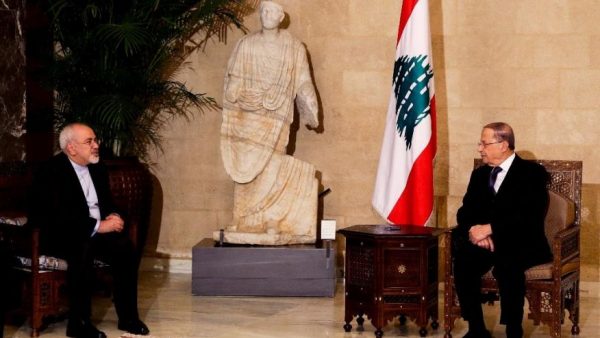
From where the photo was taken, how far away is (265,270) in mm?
8227

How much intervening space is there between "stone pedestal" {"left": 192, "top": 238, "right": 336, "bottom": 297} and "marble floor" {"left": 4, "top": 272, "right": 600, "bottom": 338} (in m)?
0.10

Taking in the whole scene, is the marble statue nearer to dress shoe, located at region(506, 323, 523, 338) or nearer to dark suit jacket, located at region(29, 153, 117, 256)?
dark suit jacket, located at region(29, 153, 117, 256)

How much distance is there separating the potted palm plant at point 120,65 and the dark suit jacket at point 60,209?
1388mm

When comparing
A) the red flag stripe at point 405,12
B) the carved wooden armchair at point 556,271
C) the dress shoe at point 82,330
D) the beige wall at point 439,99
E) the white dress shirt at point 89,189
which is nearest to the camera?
the carved wooden armchair at point 556,271

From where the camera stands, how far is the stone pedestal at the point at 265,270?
8.20m

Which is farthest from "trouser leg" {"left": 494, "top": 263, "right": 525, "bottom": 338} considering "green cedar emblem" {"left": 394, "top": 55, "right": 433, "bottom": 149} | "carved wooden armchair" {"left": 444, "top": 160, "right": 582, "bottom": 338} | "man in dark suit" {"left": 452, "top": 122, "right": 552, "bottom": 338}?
"green cedar emblem" {"left": 394, "top": 55, "right": 433, "bottom": 149}

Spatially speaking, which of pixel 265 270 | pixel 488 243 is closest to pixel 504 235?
pixel 488 243

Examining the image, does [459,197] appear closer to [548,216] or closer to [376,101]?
[376,101]

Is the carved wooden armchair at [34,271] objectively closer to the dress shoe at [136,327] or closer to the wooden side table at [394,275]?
the dress shoe at [136,327]

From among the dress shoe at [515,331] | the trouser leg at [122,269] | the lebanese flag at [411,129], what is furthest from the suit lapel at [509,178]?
the trouser leg at [122,269]

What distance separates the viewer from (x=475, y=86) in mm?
8789

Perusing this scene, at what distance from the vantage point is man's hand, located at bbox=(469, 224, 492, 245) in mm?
6594

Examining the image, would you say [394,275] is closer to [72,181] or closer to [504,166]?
[504,166]

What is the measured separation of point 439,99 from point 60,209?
3411 millimetres
